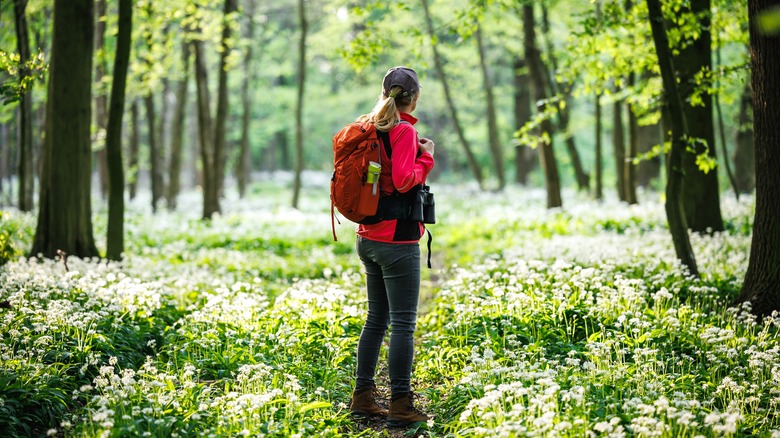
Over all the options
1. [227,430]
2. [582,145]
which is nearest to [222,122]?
[227,430]

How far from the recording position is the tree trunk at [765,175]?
255 inches

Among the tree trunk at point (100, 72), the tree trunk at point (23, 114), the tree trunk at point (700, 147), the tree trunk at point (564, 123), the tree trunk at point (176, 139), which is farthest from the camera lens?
the tree trunk at point (176, 139)

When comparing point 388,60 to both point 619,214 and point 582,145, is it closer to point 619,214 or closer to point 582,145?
point 582,145

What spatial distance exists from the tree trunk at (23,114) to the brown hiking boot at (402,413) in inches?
204

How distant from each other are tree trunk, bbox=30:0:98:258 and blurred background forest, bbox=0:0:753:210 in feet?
4.90

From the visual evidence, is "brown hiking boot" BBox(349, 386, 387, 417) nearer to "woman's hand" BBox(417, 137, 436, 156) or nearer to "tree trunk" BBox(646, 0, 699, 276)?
"woman's hand" BBox(417, 137, 436, 156)

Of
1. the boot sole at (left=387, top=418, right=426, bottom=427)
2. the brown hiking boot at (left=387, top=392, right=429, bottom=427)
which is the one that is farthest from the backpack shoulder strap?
the boot sole at (left=387, top=418, right=426, bottom=427)

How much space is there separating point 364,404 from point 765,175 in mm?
4721

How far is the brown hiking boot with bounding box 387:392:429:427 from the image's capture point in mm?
4941

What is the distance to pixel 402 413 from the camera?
4.94m

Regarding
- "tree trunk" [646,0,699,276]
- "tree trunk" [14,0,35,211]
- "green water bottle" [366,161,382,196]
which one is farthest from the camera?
"tree trunk" [14,0,35,211]

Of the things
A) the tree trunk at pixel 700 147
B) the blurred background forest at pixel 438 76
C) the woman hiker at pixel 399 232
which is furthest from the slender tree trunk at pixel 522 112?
the woman hiker at pixel 399 232

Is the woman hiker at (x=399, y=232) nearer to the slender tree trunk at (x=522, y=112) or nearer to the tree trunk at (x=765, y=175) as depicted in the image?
the tree trunk at (x=765, y=175)

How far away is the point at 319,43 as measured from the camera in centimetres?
3155
